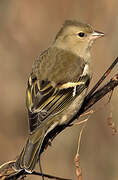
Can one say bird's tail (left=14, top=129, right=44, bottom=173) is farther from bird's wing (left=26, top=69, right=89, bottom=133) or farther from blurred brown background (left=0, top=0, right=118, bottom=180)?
blurred brown background (left=0, top=0, right=118, bottom=180)

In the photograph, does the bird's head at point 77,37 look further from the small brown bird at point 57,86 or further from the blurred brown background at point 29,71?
the blurred brown background at point 29,71

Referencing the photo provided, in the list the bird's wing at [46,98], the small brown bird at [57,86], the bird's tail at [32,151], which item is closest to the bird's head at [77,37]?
the small brown bird at [57,86]

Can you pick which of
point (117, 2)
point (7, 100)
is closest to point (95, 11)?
point (117, 2)

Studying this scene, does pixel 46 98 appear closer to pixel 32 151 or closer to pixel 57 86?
pixel 57 86

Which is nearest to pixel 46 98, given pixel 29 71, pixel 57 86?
pixel 57 86

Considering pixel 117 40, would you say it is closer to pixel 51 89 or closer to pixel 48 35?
pixel 48 35

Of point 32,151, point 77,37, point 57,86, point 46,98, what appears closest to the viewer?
point 32,151

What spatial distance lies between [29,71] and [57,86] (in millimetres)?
3327

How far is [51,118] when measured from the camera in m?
4.33

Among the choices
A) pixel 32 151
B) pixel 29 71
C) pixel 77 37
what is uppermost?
pixel 77 37

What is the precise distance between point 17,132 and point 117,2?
8.71 ft

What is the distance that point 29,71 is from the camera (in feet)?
25.3

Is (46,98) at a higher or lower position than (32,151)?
higher

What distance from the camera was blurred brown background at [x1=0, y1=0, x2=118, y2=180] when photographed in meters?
6.79
